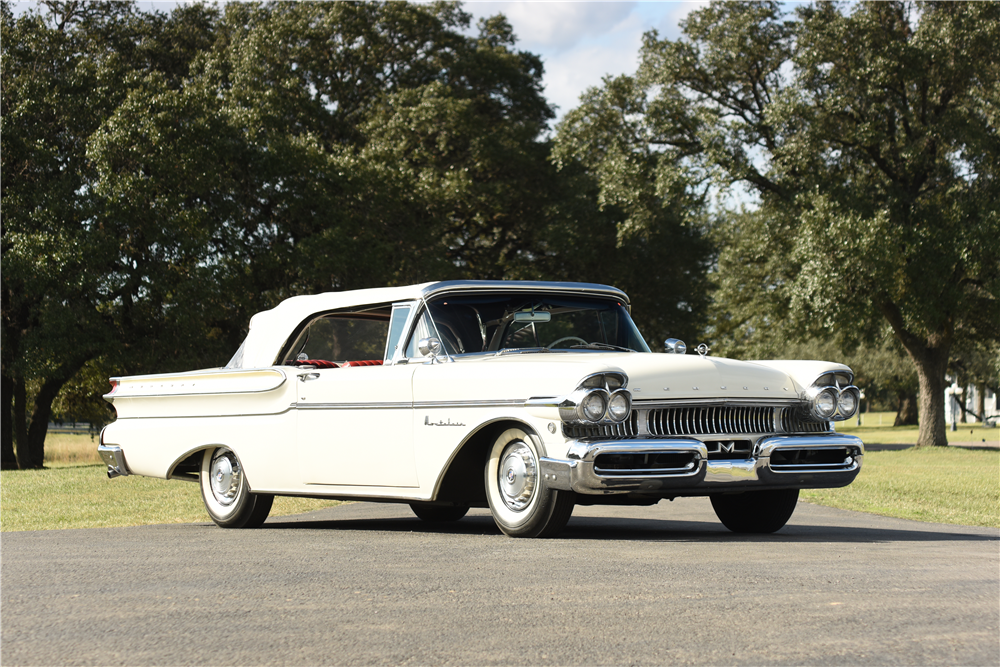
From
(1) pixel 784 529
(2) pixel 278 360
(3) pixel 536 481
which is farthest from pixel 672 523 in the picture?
(2) pixel 278 360

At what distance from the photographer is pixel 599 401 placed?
6957mm

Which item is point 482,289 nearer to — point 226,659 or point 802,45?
point 226,659

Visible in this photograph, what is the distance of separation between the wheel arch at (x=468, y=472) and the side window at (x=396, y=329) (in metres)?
1.17

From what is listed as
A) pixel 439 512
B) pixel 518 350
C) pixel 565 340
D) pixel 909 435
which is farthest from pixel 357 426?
pixel 909 435

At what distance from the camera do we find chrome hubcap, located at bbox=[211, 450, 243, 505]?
30.8ft

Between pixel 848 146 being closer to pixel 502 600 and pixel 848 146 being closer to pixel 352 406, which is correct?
pixel 352 406

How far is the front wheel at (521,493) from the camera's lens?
7191 millimetres

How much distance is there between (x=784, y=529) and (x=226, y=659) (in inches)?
229

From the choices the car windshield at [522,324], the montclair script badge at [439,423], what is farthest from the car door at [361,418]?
the car windshield at [522,324]

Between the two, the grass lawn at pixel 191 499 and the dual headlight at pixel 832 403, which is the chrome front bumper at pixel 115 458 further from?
the dual headlight at pixel 832 403

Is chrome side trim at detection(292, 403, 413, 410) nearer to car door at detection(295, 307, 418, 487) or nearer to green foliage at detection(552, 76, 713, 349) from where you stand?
car door at detection(295, 307, 418, 487)

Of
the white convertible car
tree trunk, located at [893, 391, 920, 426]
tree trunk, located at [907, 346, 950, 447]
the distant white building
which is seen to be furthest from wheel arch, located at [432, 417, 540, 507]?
the distant white building

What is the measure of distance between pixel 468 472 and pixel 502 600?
2.76 meters

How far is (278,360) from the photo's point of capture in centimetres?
959
